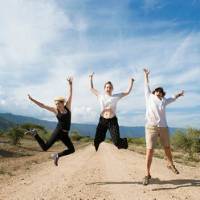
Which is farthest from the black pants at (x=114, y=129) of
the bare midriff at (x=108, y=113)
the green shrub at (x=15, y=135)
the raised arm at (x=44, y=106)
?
the green shrub at (x=15, y=135)

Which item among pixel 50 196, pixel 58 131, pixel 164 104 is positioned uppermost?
pixel 164 104

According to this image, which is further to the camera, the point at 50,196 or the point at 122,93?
the point at 122,93

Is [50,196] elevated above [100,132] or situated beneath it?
situated beneath

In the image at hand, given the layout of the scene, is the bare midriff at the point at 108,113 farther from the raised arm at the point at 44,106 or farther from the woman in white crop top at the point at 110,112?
the raised arm at the point at 44,106

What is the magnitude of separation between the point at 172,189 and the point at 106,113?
9.55ft

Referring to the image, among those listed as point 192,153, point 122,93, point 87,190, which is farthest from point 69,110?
point 192,153

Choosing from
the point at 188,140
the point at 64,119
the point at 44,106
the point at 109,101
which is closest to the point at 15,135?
the point at 188,140

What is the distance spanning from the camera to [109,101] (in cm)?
1262

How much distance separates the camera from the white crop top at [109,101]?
12633 mm

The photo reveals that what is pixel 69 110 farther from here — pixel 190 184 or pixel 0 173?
pixel 0 173

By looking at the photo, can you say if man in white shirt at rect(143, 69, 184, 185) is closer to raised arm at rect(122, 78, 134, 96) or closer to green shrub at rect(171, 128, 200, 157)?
raised arm at rect(122, 78, 134, 96)

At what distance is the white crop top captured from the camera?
1263 centimetres

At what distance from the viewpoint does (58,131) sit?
12.9 metres

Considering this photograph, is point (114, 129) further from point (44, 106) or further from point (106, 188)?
point (44, 106)
